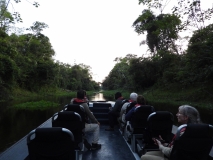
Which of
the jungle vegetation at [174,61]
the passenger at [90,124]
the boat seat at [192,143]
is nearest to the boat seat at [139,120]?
the passenger at [90,124]

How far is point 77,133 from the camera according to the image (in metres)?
3.17

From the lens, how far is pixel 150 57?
89.7 feet

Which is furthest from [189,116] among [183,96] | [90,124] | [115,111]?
[183,96]

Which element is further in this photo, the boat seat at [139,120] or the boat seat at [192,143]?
the boat seat at [139,120]

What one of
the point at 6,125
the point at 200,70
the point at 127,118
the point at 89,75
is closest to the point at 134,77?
the point at 200,70

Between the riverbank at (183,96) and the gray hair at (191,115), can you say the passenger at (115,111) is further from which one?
the riverbank at (183,96)

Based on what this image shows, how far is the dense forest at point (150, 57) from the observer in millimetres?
9711

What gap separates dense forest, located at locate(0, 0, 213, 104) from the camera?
971cm

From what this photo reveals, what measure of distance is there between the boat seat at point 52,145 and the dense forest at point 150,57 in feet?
13.0

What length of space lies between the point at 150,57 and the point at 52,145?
26.3 m

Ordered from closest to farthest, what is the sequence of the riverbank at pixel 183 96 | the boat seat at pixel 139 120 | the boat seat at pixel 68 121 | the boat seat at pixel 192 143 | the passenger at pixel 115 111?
the boat seat at pixel 192 143 → the boat seat at pixel 68 121 → the boat seat at pixel 139 120 → the passenger at pixel 115 111 → the riverbank at pixel 183 96

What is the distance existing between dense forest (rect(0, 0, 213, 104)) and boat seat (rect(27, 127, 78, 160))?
13.0 feet

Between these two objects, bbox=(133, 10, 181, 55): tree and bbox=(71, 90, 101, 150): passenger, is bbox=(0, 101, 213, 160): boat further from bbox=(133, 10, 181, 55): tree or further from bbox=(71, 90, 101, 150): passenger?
bbox=(133, 10, 181, 55): tree

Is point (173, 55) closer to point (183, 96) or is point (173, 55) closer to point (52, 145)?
point (183, 96)
